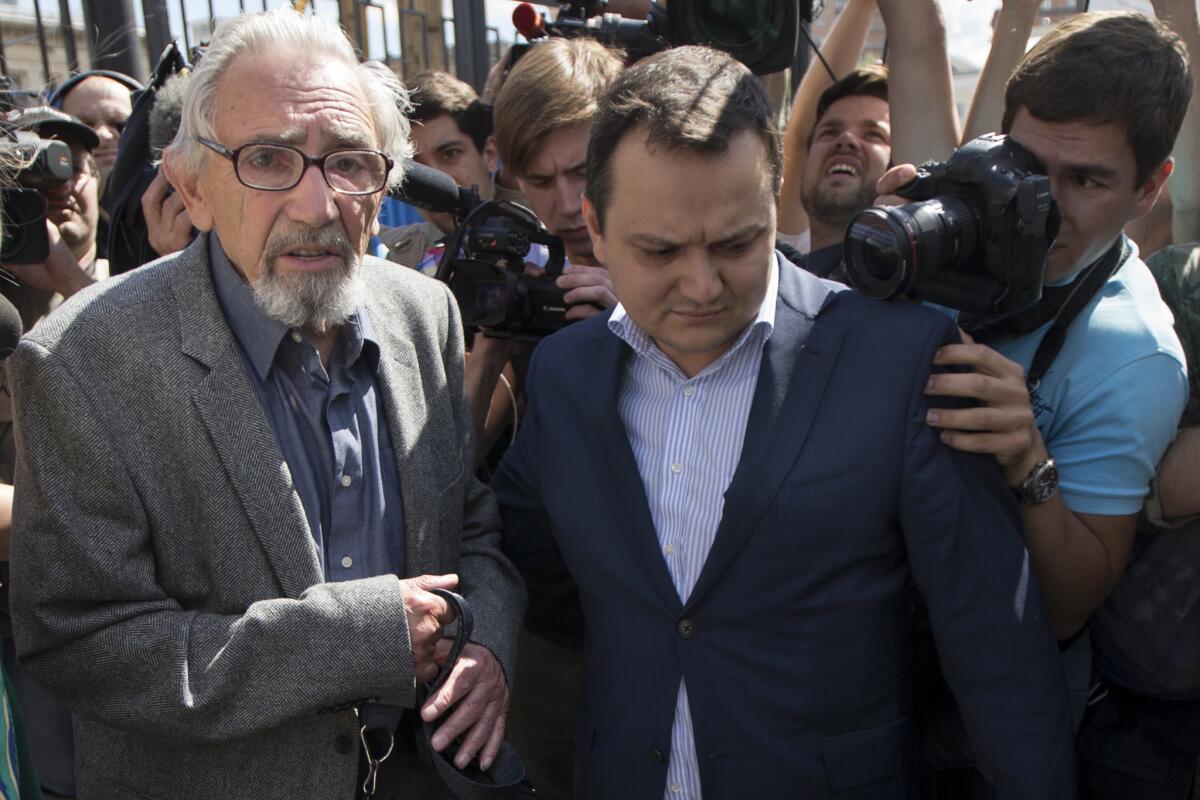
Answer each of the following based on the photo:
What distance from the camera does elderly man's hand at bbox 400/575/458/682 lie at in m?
1.72

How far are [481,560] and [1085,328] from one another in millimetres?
1101

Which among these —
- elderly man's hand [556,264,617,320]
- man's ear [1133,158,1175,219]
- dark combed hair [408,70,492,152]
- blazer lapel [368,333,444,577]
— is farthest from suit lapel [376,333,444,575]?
dark combed hair [408,70,492,152]

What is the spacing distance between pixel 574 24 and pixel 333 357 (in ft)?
5.38

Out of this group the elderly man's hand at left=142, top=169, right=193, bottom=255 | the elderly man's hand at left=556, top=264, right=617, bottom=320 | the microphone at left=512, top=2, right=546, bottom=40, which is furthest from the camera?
the microphone at left=512, top=2, right=546, bottom=40

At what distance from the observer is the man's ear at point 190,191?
185 centimetres

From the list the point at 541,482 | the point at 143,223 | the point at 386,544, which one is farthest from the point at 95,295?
the point at 143,223

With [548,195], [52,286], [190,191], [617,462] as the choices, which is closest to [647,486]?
[617,462]

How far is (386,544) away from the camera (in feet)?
6.07

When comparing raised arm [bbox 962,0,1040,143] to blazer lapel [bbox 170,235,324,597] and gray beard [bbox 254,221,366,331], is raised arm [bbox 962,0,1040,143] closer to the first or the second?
gray beard [bbox 254,221,366,331]

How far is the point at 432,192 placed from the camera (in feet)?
8.02

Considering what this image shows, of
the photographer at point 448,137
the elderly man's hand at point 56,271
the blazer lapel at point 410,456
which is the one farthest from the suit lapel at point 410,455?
the photographer at point 448,137

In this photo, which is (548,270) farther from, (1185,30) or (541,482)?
(1185,30)

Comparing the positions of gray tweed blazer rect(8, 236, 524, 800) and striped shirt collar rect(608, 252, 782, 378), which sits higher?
striped shirt collar rect(608, 252, 782, 378)

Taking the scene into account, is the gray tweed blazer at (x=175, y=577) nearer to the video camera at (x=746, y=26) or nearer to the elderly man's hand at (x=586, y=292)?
the elderly man's hand at (x=586, y=292)
